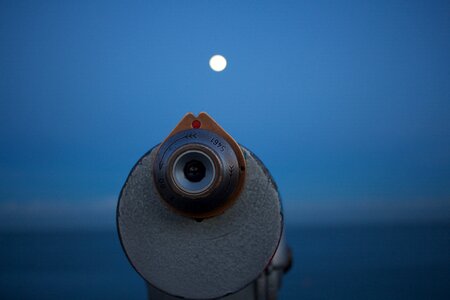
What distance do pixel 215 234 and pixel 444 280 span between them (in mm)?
14158

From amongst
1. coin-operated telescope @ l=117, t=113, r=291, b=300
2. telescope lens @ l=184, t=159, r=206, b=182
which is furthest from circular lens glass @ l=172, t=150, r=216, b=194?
coin-operated telescope @ l=117, t=113, r=291, b=300

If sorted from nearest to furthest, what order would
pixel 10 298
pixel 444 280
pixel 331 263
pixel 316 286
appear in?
pixel 10 298 < pixel 316 286 < pixel 444 280 < pixel 331 263

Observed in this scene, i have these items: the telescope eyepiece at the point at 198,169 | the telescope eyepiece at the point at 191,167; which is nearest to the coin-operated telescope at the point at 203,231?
the telescope eyepiece at the point at 198,169

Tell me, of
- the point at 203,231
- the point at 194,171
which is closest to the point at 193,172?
the point at 194,171

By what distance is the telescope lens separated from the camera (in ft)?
5.62

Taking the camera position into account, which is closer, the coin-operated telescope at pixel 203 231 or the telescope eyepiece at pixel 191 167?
the telescope eyepiece at pixel 191 167

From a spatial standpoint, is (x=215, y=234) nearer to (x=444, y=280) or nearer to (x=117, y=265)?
(x=444, y=280)

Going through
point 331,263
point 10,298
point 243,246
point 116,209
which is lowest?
point 243,246

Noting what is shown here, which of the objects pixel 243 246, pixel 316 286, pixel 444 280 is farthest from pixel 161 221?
pixel 444 280

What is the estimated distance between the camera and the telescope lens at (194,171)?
171 centimetres

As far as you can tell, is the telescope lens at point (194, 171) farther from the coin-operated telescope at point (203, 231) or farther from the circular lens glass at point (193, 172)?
the coin-operated telescope at point (203, 231)

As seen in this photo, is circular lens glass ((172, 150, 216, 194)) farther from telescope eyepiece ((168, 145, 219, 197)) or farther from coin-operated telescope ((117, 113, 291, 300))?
coin-operated telescope ((117, 113, 291, 300))

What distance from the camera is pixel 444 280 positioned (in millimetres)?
14141

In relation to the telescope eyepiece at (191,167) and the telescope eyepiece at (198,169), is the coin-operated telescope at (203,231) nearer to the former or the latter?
the telescope eyepiece at (198,169)
